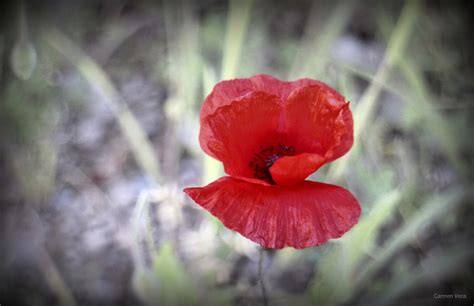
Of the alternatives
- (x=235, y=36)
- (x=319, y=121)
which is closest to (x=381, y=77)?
(x=235, y=36)

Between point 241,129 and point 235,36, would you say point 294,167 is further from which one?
point 235,36

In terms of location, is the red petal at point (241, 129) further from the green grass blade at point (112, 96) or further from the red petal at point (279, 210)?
the green grass blade at point (112, 96)

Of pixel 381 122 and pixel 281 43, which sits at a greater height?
pixel 281 43

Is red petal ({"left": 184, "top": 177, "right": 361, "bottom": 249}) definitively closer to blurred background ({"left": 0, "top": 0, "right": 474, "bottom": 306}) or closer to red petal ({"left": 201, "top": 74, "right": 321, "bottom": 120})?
red petal ({"left": 201, "top": 74, "right": 321, "bottom": 120})

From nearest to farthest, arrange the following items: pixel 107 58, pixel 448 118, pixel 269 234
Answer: pixel 269 234 < pixel 448 118 < pixel 107 58

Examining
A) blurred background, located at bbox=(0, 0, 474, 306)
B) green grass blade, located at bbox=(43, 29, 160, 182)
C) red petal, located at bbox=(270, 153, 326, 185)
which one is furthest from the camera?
green grass blade, located at bbox=(43, 29, 160, 182)

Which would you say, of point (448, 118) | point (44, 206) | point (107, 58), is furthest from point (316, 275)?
point (107, 58)

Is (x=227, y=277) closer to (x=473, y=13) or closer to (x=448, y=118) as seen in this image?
(x=448, y=118)

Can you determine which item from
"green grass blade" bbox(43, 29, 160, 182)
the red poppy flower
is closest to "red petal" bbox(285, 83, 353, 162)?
the red poppy flower
